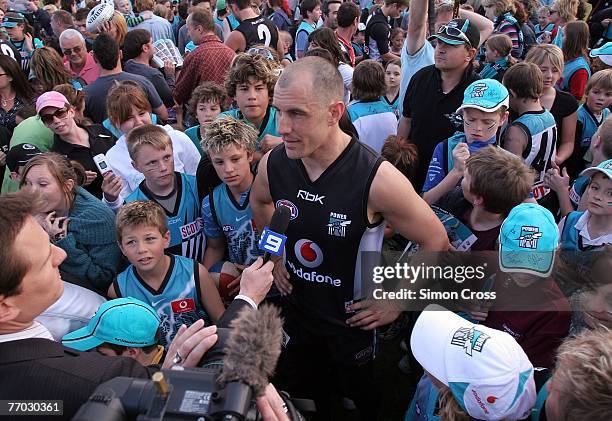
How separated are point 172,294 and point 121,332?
547 mm

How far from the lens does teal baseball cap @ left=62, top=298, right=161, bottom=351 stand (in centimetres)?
222

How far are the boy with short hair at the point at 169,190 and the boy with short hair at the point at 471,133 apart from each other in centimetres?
162

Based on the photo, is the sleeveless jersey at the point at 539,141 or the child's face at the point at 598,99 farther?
the child's face at the point at 598,99

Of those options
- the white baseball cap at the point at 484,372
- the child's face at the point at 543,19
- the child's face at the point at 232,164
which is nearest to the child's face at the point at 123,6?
the child's face at the point at 232,164

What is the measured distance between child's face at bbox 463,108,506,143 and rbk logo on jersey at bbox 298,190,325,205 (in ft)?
4.63

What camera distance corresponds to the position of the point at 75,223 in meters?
3.03

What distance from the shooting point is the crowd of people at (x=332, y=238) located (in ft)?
4.86

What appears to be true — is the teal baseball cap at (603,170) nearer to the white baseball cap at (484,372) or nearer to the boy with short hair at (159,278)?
the white baseball cap at (484,372)

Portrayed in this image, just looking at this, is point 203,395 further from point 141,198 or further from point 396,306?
point 141,198

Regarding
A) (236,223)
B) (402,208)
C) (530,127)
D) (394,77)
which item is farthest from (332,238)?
(394,77)

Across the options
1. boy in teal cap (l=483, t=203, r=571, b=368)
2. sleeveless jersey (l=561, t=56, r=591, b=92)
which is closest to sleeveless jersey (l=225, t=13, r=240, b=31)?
sleeveless jersey (l=561, t=56, r=591, b=92)

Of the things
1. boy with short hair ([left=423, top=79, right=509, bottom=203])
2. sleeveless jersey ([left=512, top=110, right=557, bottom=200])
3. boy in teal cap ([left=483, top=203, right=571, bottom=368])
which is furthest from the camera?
sleeveless jersey ([left=512, top=110, right=557, bottom=200])

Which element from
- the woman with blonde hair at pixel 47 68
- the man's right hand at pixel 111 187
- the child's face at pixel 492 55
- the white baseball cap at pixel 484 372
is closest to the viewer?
the white baseball cap at pixel 484 372

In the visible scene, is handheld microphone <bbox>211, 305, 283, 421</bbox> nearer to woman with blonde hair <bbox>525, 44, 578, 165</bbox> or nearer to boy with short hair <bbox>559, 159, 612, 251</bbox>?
boy with short hair <bbox>559, 159, 612, 251</bbox>
